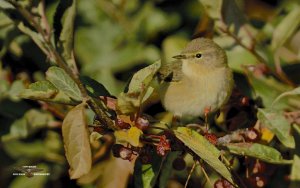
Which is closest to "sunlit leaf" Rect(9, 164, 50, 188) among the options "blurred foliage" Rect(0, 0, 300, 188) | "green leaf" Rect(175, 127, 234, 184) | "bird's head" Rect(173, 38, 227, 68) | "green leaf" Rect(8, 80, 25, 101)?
"blurred foliage" Rect(0, 0, 300, 188)

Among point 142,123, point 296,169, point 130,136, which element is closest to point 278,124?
point 296,169

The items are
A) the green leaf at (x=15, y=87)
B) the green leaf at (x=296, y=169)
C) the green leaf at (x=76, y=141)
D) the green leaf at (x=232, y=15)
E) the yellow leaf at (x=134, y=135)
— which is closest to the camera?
the green leaf at (x=76, y=141)

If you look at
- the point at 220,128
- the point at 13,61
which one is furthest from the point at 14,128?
the point at 220,128

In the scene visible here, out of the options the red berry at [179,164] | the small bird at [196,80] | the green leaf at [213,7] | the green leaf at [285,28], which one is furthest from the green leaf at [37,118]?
the green leaf at [285,28]

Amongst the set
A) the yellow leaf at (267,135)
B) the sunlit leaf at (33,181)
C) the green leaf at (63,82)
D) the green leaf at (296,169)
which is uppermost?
the green leaf at (63,82)

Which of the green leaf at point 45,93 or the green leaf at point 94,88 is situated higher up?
the green leaf at point 45,93

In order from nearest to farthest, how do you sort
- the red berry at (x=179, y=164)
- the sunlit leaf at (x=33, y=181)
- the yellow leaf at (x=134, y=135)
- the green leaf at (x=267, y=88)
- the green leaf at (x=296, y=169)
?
the yellow leaf at (x=134, y=135)
the red berry at (x=179, y=164)
the green leaf at (x=296, y=169)
the green leaf at (x=267, y=88)
the sunlit leaf at (x=33, y=181)

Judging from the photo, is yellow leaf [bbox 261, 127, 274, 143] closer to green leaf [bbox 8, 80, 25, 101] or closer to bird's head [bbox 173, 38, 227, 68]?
bird's head [bbox 173, 38, 227, 68]

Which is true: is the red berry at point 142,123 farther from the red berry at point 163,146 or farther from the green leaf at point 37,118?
the green leaf at point 37,118

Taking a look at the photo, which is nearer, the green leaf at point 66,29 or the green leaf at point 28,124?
the green leaf at point 66,29
